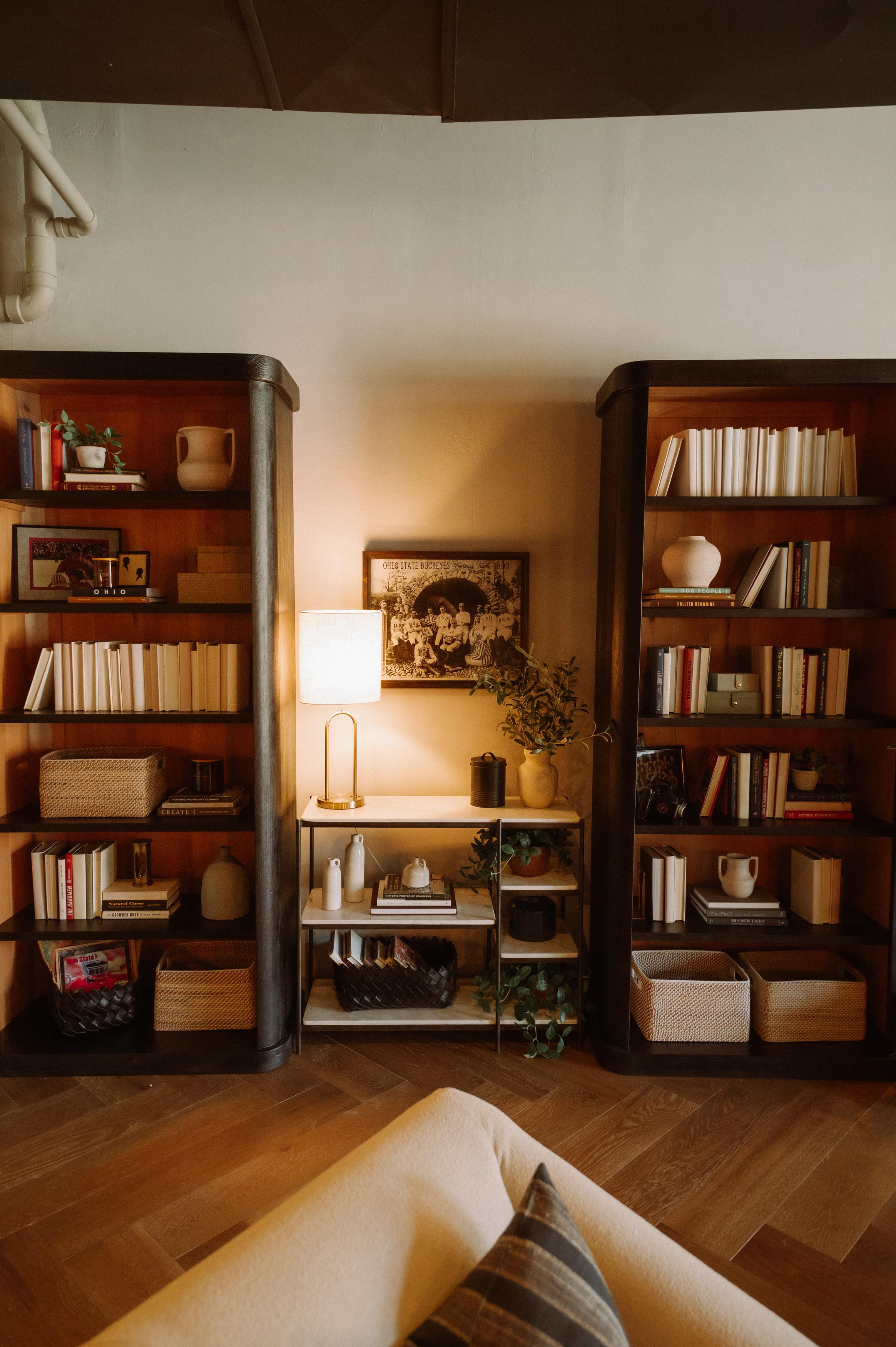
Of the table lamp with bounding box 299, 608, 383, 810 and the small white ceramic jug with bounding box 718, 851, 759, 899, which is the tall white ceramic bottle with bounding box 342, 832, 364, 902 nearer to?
the table lamp with bounding box 299, 608, 383, 810

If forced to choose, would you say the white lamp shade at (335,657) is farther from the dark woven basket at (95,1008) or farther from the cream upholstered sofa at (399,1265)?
the cream upholstered sofa at (399,1265)

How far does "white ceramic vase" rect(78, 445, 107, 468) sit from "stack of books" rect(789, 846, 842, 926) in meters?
2.82

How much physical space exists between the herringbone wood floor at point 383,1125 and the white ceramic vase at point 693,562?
65.6 inches

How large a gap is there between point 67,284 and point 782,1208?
3.72 metres

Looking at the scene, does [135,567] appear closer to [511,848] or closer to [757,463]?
[511,848]

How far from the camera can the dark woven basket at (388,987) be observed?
2760 mm

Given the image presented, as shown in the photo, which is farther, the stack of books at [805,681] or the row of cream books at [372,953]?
the row of cream books at [372,953]

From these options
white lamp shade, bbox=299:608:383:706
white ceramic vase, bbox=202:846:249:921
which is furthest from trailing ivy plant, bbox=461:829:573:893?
white ceramic vase, bbox=202:846:249:921

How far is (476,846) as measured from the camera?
2.80 m

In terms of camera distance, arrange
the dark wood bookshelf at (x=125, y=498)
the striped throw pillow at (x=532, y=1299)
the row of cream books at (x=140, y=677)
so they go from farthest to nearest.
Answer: the row of cream books at (x=140, y=677), the dark wood bookshelf at (x=125, y=498), the striped throw pillow at (x=532, y=1299)

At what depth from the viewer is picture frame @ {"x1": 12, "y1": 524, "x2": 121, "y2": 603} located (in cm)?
270

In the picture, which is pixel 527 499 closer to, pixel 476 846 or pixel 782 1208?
pixel 476 846

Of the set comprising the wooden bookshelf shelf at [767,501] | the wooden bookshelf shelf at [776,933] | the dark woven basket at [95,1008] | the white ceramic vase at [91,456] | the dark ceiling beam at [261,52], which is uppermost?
the dark ceiling beam at [261,52]

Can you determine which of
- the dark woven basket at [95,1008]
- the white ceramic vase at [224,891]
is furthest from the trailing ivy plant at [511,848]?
the dark woven basket at [95,1008]
